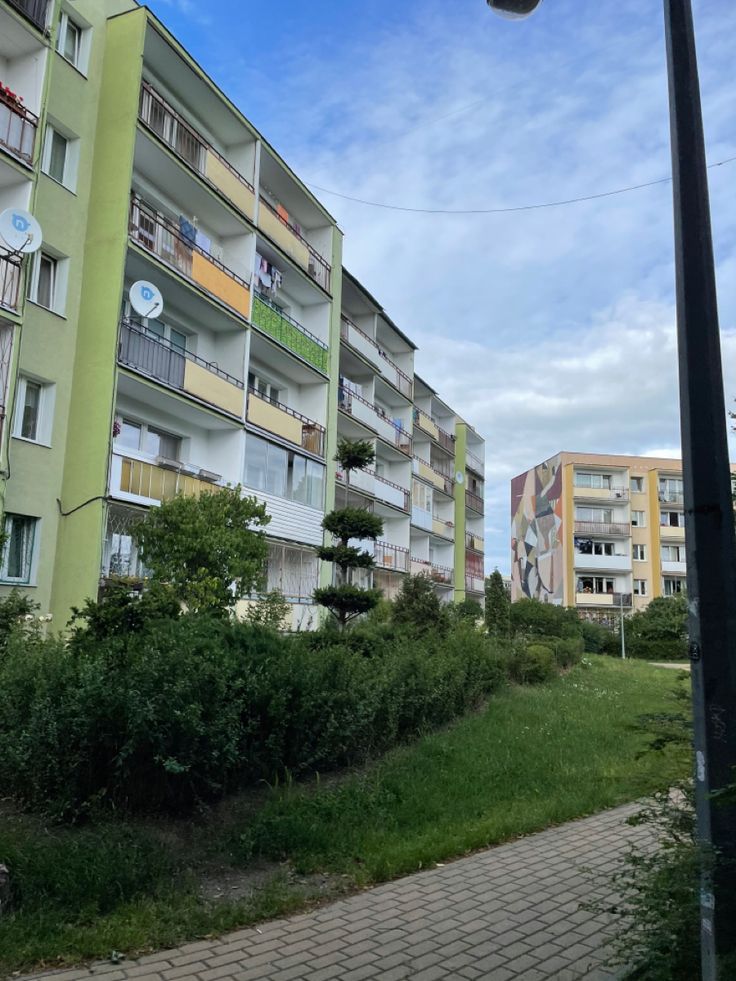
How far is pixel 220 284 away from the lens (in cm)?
2108

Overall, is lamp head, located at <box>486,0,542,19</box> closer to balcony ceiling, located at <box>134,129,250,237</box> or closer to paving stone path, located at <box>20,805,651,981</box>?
paving stone path, located at <box>20,805,651,981</box>

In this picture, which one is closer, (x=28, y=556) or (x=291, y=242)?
(x=28, y=556)

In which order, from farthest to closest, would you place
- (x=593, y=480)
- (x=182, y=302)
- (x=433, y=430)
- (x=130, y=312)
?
(x=593, y=480) → (x=433, y=430) → (x=182, y=302) → (x=130, y=312)

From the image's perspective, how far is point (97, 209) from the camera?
58.9 feet

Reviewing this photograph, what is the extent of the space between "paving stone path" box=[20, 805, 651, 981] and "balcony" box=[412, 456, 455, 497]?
34.4m

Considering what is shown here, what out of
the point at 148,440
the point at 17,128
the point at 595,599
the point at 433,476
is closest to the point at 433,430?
the point at 433,476

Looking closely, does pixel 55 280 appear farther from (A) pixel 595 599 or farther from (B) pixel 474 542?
(A) pixel 595 599

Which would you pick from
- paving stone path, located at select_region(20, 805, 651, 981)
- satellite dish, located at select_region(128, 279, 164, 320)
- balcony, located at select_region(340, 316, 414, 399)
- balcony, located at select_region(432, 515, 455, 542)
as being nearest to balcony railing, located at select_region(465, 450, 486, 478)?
balcony, located at select_region(432, 515, 455, 542)

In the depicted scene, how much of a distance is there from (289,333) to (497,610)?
1220 centimetres

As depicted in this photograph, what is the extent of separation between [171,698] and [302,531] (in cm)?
1852

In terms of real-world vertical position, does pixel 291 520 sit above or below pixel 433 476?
below

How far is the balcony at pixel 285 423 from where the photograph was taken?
881 inches

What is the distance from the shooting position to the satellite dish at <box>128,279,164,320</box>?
17.3 m

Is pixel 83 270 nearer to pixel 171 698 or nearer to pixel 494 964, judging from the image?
pixel 171 698
